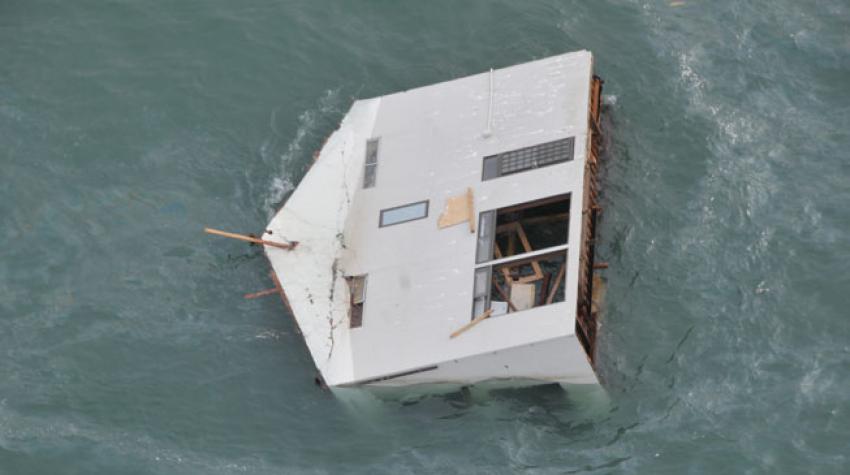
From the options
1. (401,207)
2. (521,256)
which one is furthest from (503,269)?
(401,207)

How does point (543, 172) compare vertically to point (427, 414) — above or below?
above

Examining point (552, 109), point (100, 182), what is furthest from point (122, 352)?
point (552, 109)

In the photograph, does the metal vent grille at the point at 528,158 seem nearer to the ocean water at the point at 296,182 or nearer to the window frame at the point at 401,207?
the window frame at the point at 401,207

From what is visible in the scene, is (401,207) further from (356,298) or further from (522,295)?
(522,295)

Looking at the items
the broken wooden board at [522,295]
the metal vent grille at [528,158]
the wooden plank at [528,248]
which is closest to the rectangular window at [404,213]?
the metal vent grille at [528,158]

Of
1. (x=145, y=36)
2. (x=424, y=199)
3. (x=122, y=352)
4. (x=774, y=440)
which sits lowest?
(x=774, y=440)

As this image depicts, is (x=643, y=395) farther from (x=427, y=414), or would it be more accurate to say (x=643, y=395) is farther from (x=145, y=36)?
(x=145, y=36)

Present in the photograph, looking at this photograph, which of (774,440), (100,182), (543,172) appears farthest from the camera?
→ (100,182)
